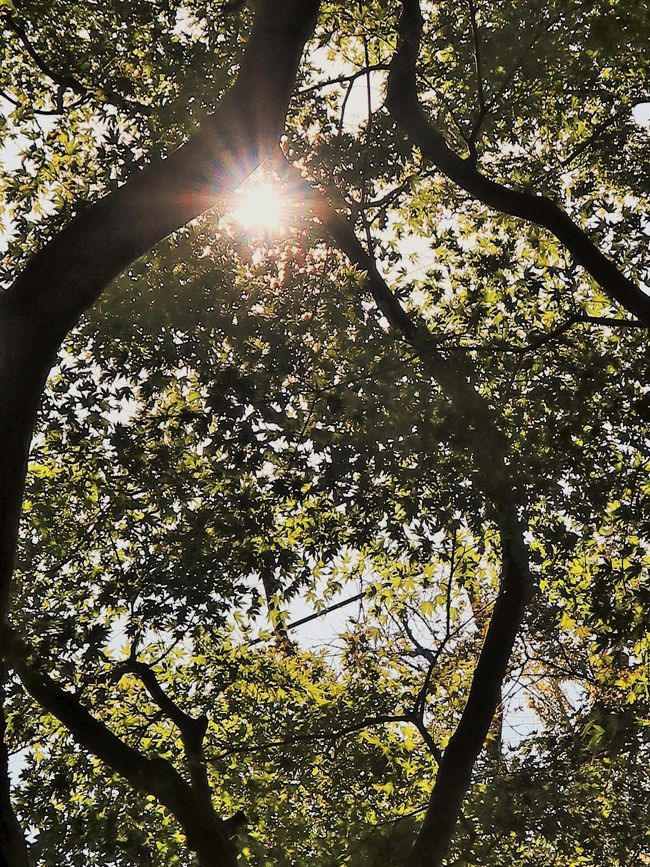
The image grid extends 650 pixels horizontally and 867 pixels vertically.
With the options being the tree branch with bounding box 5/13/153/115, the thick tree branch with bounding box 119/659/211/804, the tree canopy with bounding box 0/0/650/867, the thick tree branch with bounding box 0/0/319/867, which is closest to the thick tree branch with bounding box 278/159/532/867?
the tree canopy with bounding box 0/0/650/867

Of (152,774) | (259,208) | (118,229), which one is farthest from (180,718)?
(118,229)

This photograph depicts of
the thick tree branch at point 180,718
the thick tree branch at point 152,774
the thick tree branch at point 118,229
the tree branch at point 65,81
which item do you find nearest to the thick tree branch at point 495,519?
the tree branch at point 65,81

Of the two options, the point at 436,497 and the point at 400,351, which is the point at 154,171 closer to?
the point at 400,351

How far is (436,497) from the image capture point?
8148mm

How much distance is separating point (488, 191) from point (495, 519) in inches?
124

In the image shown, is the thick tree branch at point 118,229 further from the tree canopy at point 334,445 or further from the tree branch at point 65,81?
the tree branch at point 65,81

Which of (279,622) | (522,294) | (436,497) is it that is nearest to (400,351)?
(436,497)

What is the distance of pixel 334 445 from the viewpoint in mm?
7277

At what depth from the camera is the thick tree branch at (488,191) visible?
666 cm

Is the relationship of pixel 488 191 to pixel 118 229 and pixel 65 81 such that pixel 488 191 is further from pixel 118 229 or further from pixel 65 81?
pixel 65 81

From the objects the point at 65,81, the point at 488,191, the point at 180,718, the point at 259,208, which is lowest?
the point at 180,718

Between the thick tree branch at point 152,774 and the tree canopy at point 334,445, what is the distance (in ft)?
0.10

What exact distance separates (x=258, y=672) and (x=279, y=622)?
1600 millimetres

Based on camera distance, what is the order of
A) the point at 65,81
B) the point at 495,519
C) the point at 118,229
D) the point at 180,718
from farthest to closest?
the point at 180,718 < the point at 65,81 < the point at 495,519 < the point at 118,229
